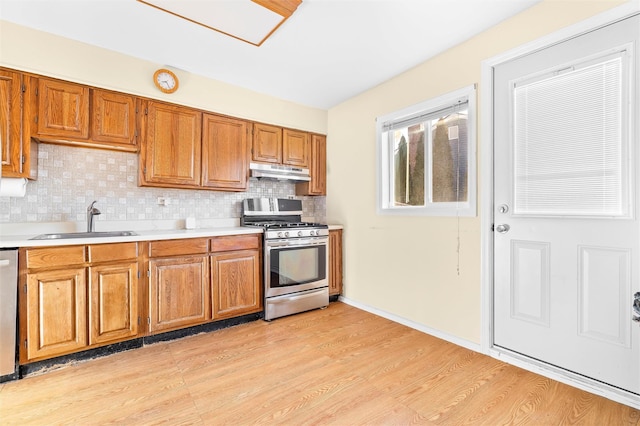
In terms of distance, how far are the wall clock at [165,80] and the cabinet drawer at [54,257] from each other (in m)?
1.57

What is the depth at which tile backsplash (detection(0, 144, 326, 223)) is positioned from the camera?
2.79 m

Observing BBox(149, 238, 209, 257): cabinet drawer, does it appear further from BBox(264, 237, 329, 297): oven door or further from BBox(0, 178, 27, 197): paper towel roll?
BBox(0, 178, 27, 197): paper towel roll

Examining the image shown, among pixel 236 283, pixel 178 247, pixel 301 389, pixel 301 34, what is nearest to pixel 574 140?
pixel 301 34

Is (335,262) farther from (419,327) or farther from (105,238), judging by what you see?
(105,238)

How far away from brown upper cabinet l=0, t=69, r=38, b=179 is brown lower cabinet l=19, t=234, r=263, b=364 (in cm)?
69

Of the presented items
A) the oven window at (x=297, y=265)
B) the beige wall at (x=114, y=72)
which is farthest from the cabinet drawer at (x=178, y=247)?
the beige wall at (x=114, y=72)

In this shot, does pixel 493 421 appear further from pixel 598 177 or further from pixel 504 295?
pixel 598 177

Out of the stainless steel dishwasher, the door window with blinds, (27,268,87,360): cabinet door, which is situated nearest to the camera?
the door window with blinds

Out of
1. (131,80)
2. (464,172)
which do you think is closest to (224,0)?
(131,80)

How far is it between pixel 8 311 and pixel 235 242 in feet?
5.39

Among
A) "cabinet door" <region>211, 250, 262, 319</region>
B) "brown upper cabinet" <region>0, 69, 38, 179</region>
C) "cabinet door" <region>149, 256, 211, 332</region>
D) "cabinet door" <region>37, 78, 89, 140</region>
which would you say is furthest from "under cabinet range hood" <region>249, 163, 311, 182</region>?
"brown upper cabinet" <region>0, 69, 38, 179</region>

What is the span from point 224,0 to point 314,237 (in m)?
2.33

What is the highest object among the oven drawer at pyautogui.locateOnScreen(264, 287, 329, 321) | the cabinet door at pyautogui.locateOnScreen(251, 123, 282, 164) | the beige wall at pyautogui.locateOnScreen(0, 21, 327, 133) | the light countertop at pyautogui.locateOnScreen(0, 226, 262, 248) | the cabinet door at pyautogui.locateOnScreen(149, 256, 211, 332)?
the beige wall at pyautogui.locateOnScreen(0, 21, 327, 133)

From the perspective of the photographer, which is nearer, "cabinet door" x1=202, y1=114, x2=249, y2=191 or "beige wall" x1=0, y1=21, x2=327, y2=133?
"beige wall" x1=0, y1=21, x2=327, y2=133
